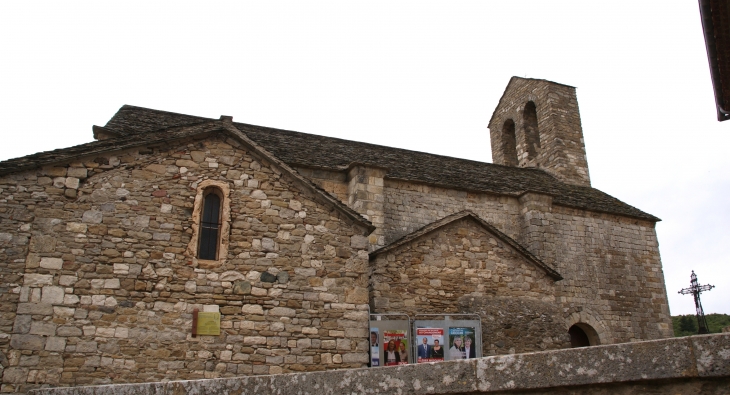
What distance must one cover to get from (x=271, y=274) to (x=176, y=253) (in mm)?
1468

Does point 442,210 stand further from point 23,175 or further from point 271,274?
point 23,175

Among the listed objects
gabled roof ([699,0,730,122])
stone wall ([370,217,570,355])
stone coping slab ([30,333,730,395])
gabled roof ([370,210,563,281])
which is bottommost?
stone coping slab ([30,333,730,395])

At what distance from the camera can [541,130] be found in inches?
832

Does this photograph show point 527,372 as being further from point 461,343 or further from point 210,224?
point 461,343

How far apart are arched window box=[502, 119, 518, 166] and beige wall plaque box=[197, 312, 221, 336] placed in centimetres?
1651

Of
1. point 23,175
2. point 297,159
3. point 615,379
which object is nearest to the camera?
point 615,379

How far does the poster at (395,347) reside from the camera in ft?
30.4

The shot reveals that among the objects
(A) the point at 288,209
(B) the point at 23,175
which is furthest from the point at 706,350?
(B) the point at 23,175

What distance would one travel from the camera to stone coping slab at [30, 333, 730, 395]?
2.84 metres

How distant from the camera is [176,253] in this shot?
27.6 feet

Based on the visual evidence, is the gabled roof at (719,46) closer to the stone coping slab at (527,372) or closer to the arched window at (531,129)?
the stone coping slab at (527,372)

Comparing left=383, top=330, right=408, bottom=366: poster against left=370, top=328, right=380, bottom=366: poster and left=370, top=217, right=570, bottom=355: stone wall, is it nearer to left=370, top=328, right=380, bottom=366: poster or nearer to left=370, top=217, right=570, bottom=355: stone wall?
left=370, top=328, right=380, bottom=366: poster

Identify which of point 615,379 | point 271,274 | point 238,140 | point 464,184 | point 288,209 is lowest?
point 615,379

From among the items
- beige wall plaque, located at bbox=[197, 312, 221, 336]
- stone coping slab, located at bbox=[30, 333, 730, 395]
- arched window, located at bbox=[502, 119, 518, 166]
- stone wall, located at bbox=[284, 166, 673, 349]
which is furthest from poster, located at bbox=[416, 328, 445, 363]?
arched window, located at bbox=[502, 119, 518, 166]
